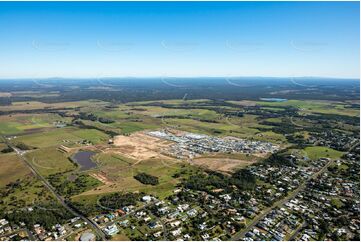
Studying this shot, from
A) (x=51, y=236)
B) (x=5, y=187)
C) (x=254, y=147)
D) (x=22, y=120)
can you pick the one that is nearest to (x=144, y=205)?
(x=51, y=236)

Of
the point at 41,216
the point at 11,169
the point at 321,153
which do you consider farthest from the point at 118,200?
the point at 321,153

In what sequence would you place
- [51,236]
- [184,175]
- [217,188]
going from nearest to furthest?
[51,236], [217,188], [184,175]

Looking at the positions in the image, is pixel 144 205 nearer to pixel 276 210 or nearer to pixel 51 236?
pixel 51 236

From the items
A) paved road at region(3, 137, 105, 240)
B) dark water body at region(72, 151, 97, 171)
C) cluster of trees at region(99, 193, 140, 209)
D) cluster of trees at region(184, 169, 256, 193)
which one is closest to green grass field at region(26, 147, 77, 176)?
paved road at region(3, 137, 105, 240)

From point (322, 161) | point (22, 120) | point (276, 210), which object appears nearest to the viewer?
point (276, 210)

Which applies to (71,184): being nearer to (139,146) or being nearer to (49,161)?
(49,161)

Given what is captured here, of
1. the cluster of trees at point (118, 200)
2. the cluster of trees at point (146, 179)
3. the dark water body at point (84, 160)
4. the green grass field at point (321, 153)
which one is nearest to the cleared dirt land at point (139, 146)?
the dark water body at point (84, 160)
